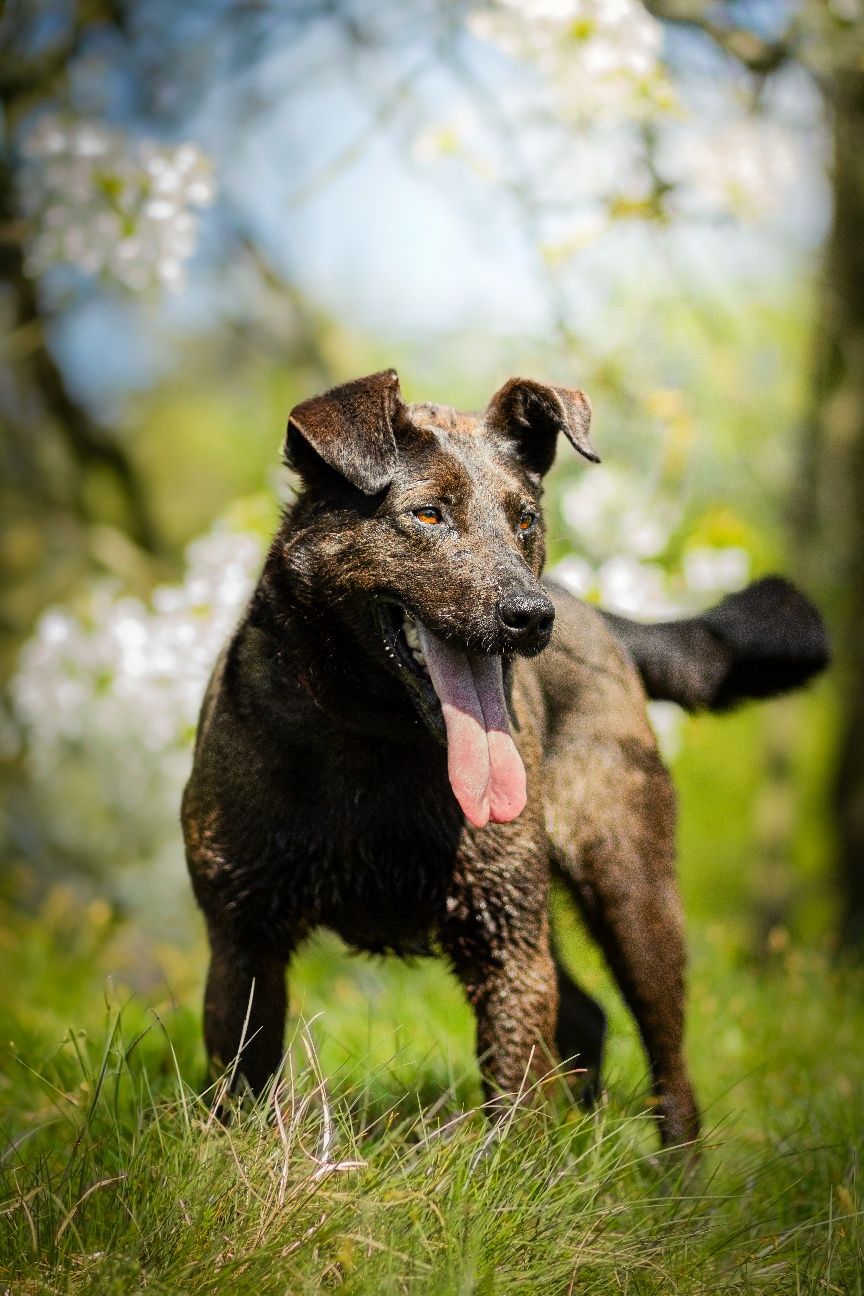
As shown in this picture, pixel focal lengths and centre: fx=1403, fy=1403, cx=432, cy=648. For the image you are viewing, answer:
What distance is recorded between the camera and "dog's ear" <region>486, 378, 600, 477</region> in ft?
11.3

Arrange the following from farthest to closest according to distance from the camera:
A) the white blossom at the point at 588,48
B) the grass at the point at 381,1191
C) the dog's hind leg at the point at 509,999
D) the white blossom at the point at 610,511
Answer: the white blossom at the point at 610,511
the white blossom at the point at 588,48
the dog's hind leg at the point at 509,999
the grass at the point at 381,1191

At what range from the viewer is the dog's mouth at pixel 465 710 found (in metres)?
3.12

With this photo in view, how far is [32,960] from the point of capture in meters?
7.58

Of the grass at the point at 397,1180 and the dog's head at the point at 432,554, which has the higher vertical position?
the dog's head at the point at 432,554

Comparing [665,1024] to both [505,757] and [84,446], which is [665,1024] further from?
[84,446]

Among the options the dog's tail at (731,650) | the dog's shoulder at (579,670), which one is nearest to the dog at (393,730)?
the dog's shoulder at (579,670)

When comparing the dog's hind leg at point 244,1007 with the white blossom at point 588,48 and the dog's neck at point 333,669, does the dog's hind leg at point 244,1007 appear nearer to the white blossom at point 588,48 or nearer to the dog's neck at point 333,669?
the dog's neck at point 333,669

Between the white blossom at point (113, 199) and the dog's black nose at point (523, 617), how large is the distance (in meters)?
3.42

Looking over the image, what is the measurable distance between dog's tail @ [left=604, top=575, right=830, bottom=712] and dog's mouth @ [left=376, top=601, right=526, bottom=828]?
1252mm

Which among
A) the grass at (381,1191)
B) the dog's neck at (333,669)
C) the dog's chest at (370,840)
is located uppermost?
the dog's neck at (333,669)

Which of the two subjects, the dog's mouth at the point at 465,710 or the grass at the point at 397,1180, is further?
the dog's mouth at the point at 465,710

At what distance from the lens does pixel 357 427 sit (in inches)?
128

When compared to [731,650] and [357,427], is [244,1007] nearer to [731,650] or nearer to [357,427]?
[357,427]

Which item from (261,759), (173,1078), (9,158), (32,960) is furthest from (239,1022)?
(9,158)
